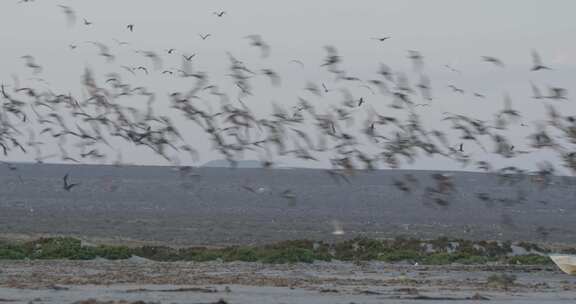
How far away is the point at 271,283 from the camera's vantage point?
32.0 m

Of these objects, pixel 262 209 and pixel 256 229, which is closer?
pixel 256 229

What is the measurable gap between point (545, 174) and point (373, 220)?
6154 centimetres

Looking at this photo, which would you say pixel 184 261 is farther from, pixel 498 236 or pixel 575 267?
pixel 498 236

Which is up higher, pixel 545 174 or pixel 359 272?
pixel 545 174

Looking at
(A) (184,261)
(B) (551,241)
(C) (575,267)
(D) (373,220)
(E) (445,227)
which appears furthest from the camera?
(D) (373,220)

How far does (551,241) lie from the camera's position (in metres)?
67.1

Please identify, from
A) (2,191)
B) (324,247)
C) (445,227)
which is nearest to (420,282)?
(324,247)

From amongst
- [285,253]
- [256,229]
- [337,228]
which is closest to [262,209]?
[337,228]

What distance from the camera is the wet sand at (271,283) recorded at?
90.7 ft

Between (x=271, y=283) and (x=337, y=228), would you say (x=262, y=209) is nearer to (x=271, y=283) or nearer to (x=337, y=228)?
(x=337, y=228)

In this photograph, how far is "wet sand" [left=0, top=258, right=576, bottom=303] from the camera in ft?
90.7

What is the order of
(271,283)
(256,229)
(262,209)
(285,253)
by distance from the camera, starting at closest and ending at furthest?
(271,283), (285,253), (256,229), (262,209)

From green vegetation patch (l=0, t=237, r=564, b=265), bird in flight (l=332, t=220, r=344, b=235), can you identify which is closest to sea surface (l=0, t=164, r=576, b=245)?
bird in flight (l=332, t=220, r=344, b=235)

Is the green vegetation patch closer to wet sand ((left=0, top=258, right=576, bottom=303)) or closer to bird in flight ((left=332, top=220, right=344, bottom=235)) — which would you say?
wet sand ((left=0, top=258, right=576, bottom=303))
